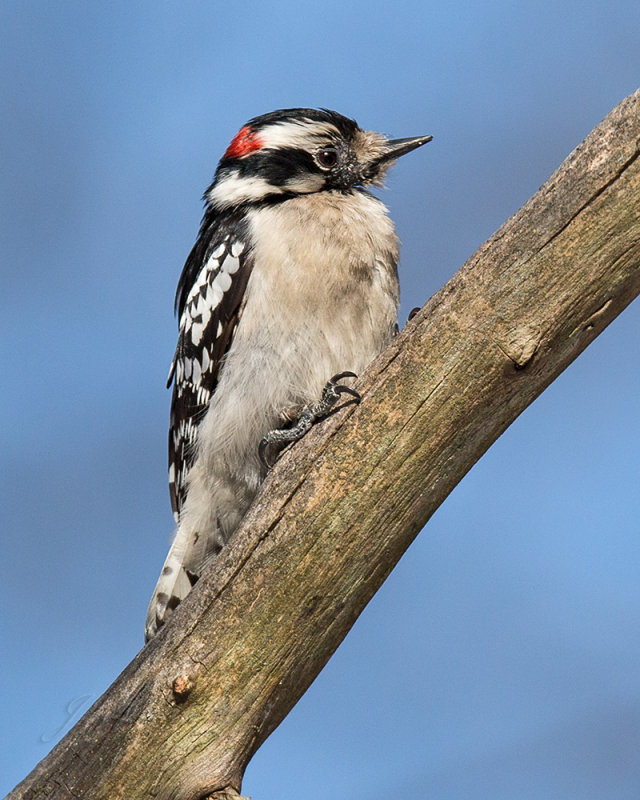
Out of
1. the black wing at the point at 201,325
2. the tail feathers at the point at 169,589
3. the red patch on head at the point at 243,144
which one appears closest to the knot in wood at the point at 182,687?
the tail feathers at the point at 169,589

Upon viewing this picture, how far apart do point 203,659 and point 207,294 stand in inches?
72.1

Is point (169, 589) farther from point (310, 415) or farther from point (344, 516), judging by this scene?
point (344, 516)

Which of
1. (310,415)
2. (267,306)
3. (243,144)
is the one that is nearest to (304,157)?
(243,144)

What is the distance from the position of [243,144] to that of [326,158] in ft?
1.64

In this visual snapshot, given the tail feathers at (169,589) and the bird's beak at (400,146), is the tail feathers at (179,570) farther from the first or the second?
the bird's beak at (400,146)

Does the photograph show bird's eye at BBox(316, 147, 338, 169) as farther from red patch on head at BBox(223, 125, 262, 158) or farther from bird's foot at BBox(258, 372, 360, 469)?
bird's foot at BBox(258, 372, 360, 469)

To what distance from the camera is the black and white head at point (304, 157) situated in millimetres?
4227

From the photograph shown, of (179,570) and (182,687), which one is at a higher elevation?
(179,570)

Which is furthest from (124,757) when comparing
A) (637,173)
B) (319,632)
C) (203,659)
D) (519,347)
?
(637,173)

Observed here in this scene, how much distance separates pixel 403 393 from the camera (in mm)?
2742

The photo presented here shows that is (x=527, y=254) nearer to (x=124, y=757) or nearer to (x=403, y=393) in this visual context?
(x=403, y=393)

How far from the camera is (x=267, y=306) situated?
3.81 metres

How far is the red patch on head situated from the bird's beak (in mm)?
617

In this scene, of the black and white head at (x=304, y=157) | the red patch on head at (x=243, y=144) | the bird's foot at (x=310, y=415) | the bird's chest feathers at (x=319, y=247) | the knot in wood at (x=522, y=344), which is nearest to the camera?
the knot in wood at (x=522, y=344)
